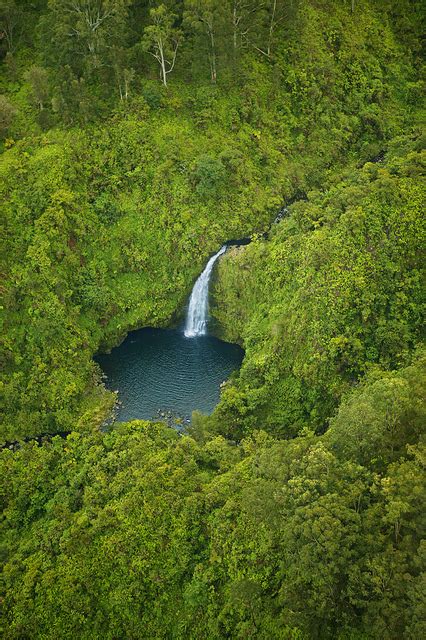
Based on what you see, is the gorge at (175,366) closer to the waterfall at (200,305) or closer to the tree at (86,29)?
the waterfall at (200,305)

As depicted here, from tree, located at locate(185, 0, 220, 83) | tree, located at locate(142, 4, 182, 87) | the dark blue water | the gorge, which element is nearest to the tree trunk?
tree, located at locate(185, 0, 220, 83)

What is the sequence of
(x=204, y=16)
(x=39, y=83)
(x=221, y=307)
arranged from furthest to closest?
(x=39, y=83)
(x=204, y=16)
(x=221, y=307)

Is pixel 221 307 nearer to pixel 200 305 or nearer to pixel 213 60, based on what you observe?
pixel 200 305

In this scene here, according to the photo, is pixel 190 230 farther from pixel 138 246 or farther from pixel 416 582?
pixel 416 582

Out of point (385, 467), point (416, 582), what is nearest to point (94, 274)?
point (385, 467)

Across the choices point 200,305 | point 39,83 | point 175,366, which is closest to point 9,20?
point 39,83

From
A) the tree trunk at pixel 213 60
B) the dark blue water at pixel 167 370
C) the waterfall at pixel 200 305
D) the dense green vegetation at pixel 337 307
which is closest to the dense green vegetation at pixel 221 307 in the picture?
the dense green vegetation at pixel 337 307

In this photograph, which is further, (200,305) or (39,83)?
(39,83)

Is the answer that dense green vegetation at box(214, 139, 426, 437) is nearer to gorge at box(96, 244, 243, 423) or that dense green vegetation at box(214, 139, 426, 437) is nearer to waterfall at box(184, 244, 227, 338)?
gorge at box(96, 244, 243, 423)
